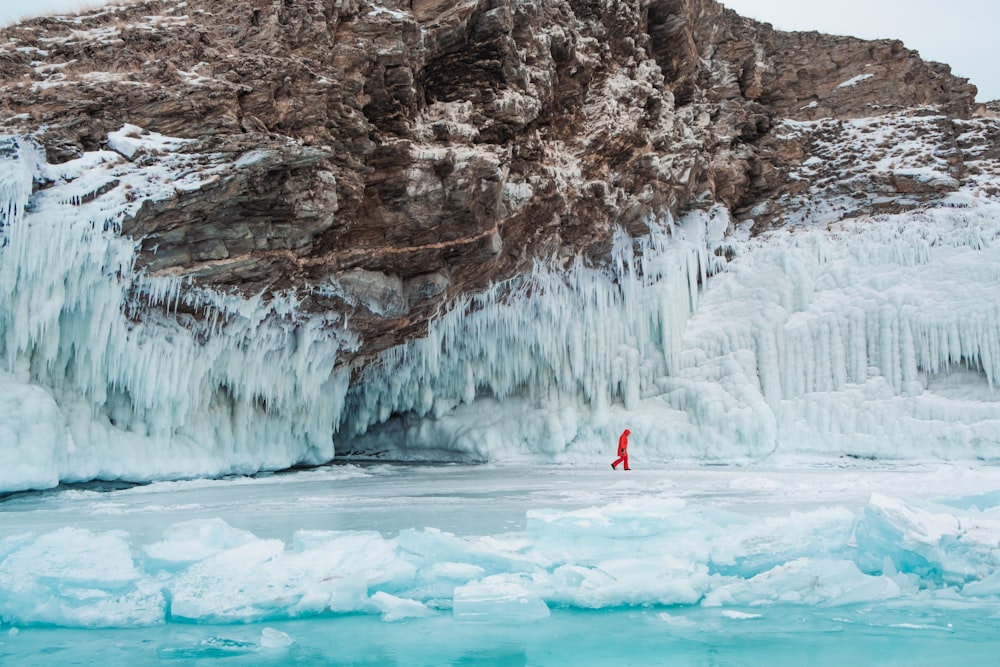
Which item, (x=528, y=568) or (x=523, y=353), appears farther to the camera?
(x=523, y=353)

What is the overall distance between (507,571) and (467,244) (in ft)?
37.2

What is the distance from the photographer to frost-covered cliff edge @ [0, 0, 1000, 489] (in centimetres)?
1358

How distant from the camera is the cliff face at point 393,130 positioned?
13945 millimetres

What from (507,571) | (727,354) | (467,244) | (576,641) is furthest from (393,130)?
(576,641)

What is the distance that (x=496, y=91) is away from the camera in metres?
17.4

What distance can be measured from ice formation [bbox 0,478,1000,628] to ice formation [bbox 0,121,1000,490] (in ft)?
22.3

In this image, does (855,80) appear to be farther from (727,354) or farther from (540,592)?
(540,592)

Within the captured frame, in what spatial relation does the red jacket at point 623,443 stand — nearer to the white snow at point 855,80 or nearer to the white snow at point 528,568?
the white snow at point 528,568

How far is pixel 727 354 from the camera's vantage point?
63.5ft

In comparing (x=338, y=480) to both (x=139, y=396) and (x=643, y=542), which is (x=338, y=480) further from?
(x=643, y=542)

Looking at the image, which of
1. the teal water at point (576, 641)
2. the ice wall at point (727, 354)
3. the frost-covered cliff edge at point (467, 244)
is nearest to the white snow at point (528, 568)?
the teal water at point (576, 641)

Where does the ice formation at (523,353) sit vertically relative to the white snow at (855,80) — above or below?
below

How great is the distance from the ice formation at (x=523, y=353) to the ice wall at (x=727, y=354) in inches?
2.0

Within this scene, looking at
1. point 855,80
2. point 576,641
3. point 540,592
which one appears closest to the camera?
point 576,641
